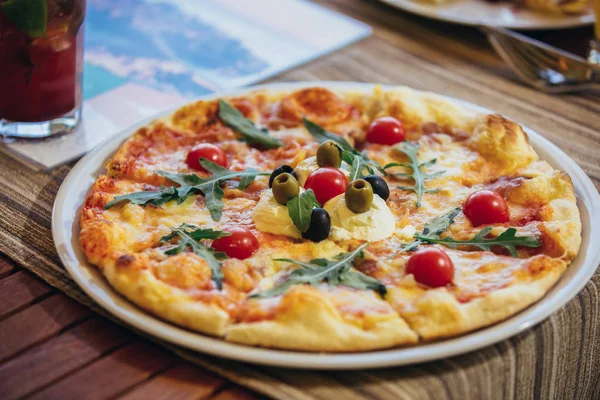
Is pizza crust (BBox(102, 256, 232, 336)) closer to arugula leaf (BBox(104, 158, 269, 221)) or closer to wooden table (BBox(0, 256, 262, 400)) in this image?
wooden table (BBox(0, 256, 262, 400))

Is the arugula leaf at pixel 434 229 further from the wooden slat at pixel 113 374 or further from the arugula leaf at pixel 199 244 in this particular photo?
the wooden slat at pixel 113 374

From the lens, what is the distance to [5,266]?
2.63 meters

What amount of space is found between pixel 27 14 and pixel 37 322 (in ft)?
4.37

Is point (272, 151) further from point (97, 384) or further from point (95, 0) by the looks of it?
point (95, 0)

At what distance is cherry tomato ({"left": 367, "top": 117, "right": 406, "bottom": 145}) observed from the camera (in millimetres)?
3285

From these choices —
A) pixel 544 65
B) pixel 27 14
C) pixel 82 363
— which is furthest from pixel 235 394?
pixel 544 65

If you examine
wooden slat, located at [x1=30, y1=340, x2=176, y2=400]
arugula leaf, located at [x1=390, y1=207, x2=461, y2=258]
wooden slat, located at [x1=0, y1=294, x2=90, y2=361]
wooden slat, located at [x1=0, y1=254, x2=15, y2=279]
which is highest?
arugula leaf, located at [x1=390, y1=207, x2=461, y2=258]

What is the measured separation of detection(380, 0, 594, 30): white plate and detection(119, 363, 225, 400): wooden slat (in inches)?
124

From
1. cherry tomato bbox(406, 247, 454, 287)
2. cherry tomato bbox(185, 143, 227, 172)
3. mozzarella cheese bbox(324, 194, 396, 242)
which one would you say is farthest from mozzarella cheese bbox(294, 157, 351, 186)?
cherry tomato bbox(406, 247, 454, 287)

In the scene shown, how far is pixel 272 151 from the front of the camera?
10.7 feet

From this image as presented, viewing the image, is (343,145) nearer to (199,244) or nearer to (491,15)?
(199,244)

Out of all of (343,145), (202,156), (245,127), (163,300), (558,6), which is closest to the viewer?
(163,300)

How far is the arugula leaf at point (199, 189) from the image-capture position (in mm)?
2766

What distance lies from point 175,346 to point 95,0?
392 cm
